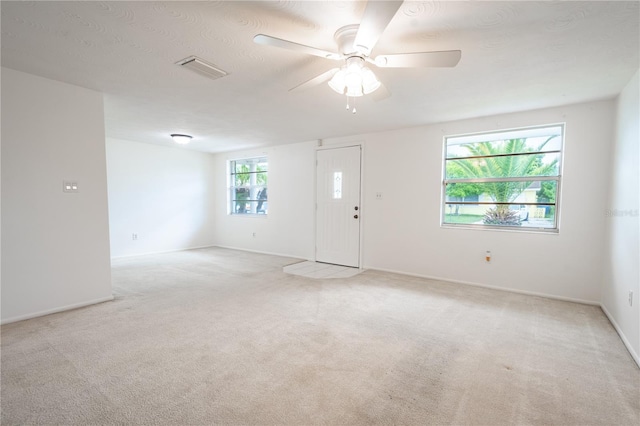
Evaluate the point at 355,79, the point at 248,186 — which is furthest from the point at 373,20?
the point at 248,186

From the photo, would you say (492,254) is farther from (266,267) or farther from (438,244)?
(266,267)

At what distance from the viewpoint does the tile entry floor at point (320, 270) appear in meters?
4.55

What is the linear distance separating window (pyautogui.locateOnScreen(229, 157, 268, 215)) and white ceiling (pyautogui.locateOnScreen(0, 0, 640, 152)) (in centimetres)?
283

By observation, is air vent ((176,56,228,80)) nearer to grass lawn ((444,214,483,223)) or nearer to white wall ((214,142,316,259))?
white wall ((214,142,316,259))

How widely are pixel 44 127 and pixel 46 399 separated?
8.22 feet

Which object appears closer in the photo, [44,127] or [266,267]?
[44,127]

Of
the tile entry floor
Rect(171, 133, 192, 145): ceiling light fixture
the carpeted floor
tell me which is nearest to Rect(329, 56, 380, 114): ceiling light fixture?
the carpeted floor

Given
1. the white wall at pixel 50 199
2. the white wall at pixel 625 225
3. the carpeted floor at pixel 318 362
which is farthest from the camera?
the white wall at pixel 50 199

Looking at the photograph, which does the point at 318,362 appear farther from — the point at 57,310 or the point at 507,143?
the point at 507,143

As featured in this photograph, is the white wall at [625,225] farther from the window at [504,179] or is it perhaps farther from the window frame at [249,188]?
the window frame at [249,188]

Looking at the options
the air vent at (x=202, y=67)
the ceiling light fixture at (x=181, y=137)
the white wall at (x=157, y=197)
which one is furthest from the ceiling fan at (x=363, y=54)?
the white wall at (x=157, y=197)

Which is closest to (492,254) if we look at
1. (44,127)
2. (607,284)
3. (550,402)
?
(607,284)

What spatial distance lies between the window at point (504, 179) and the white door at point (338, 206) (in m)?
1.49

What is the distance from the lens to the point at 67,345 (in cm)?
230
